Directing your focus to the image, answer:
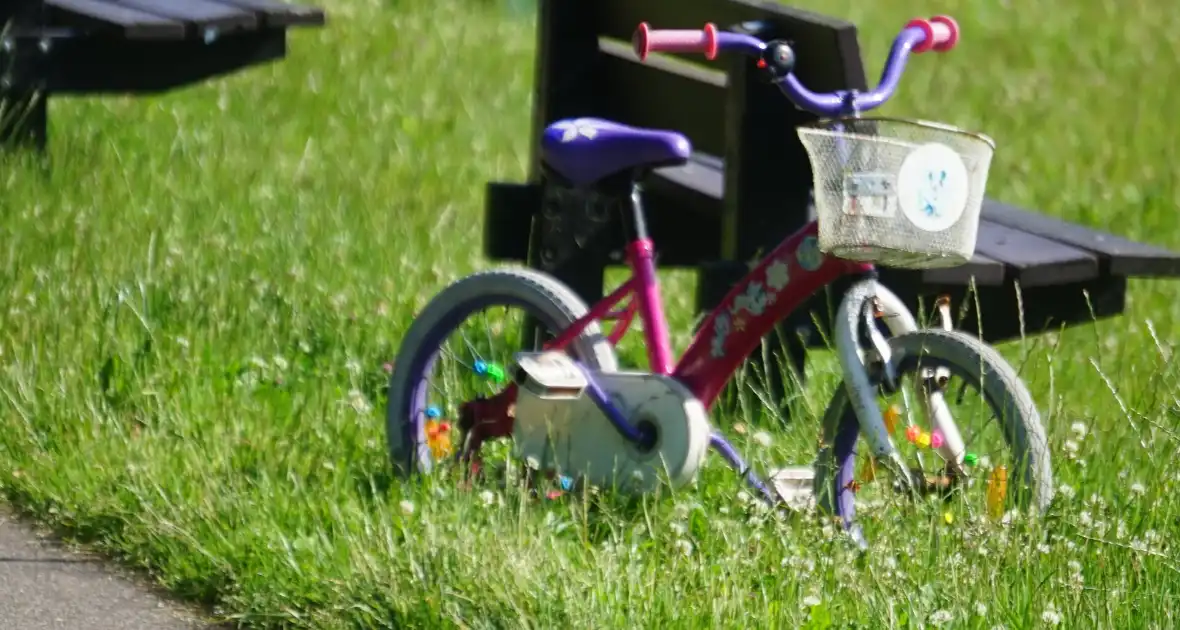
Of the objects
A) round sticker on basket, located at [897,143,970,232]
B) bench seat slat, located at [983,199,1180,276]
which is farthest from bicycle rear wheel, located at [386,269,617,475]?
bench seat slat, located at [983,199,1180,276]

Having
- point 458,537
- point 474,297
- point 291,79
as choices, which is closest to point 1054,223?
point 474,297

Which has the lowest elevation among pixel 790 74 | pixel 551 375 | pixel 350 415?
pixel 350 415

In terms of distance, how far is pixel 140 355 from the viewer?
4660 mm

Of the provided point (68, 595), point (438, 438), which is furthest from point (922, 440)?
point (68, 595)

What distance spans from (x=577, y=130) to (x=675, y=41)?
516mm

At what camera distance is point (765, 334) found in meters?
4.06

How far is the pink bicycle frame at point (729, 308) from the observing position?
3846 mm

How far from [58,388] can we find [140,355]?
0.29 metres

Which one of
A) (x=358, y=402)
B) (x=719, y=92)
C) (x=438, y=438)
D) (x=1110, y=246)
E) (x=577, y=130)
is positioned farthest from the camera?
(x=719, y=92)

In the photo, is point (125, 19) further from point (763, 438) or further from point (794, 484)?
point (794, 484)

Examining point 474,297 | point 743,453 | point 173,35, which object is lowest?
point 743,453

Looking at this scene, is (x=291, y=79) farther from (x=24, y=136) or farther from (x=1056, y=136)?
(x=1056, y=136)

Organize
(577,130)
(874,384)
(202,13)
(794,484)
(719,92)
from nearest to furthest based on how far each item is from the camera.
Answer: (874,384)
(794,484)
(577,130)
(719,92)
(202,13)

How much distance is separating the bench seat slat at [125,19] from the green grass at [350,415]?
1.62 ft
